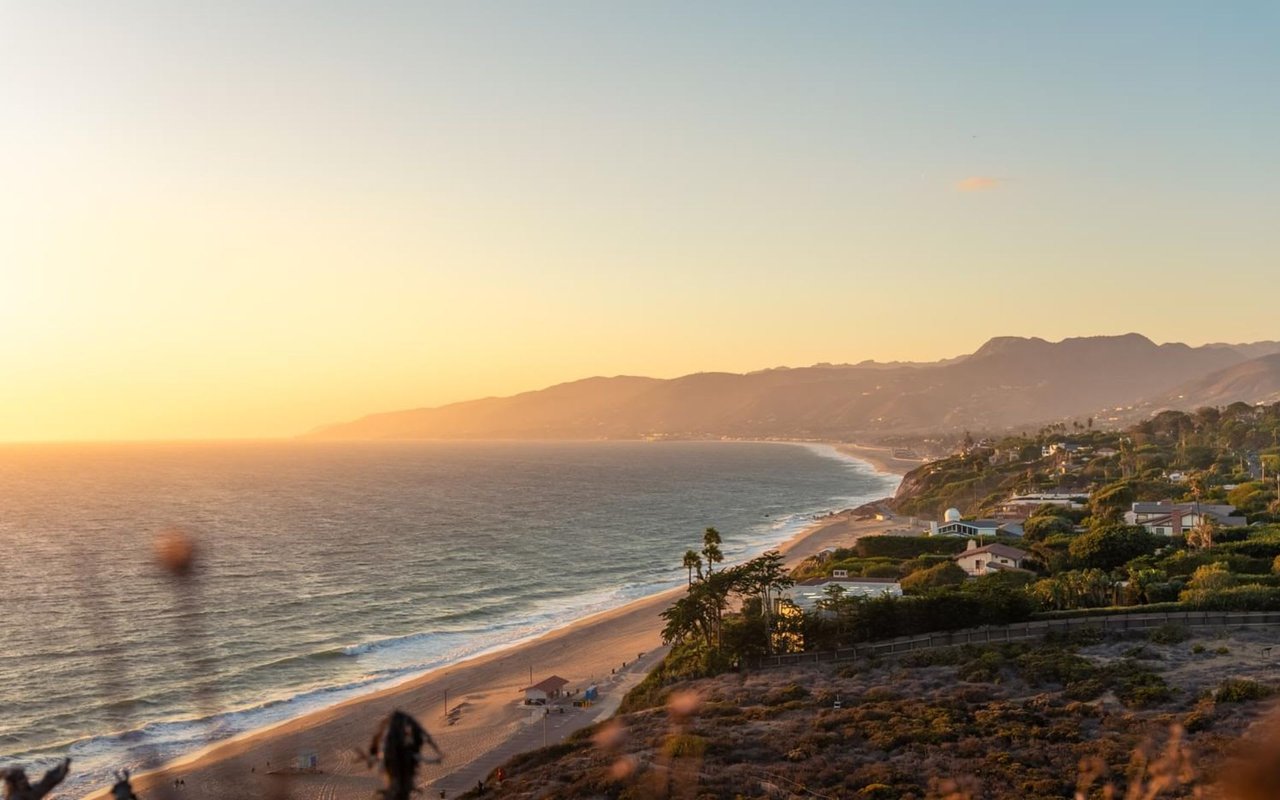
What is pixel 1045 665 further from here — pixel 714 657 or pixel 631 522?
pixel 631 522

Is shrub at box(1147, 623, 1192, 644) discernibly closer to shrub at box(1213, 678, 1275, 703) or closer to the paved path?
shrub at box(1213, 678, 1275, 703)

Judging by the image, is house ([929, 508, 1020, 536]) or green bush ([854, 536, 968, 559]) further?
house ([929, 508, 1020, 536])

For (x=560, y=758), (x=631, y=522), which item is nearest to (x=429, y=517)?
(x=631, y=522)

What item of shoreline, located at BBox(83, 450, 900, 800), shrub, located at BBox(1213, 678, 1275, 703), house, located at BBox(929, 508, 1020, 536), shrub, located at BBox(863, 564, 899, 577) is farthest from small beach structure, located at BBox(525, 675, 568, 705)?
house, located at BBox(929, 508, 1020, 536)

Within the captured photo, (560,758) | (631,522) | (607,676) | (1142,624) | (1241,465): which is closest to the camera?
(560,758)

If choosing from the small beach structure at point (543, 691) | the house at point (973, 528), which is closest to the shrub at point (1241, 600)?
A: the small beach structure at point (543, 691)

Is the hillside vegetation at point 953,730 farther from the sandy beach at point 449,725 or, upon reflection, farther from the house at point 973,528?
the house at point 973,528

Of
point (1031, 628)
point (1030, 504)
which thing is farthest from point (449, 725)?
point (1030, 504)
